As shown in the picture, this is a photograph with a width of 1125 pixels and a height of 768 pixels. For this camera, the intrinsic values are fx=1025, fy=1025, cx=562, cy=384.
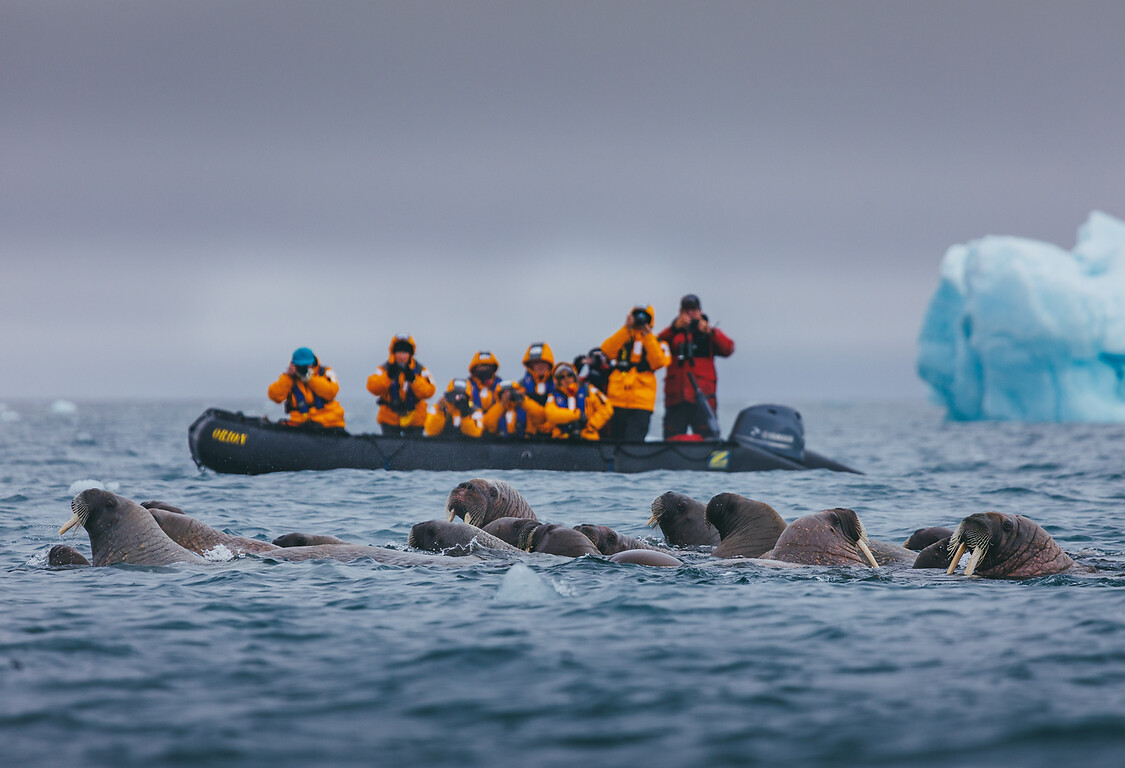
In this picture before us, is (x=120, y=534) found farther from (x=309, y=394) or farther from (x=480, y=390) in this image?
(x=480, y=390)

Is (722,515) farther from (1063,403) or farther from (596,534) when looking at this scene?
(1063,403)

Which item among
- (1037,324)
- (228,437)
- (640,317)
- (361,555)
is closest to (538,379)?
(640,317)

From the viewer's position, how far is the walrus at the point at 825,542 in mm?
7137

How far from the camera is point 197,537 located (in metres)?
7.68

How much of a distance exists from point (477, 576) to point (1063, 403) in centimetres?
3761

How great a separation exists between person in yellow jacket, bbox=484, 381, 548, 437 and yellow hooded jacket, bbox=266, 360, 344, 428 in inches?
93.3

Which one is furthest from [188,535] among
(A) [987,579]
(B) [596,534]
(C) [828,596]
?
(A) [987,579]

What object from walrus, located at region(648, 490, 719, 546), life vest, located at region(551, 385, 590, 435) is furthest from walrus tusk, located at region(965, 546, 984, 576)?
life vest, located at region(551, 385, 590, 435)

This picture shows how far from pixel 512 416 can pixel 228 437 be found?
4318 millimetres

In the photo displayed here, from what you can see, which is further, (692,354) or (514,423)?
(514,423)

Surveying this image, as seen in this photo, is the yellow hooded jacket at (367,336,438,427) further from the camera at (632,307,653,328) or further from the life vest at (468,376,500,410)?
the camera at (632,307,653,328)

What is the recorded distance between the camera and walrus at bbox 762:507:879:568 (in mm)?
7137


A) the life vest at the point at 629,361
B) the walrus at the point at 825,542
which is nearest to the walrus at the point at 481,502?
the walrus at the point at 825,542

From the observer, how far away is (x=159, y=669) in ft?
15.2
